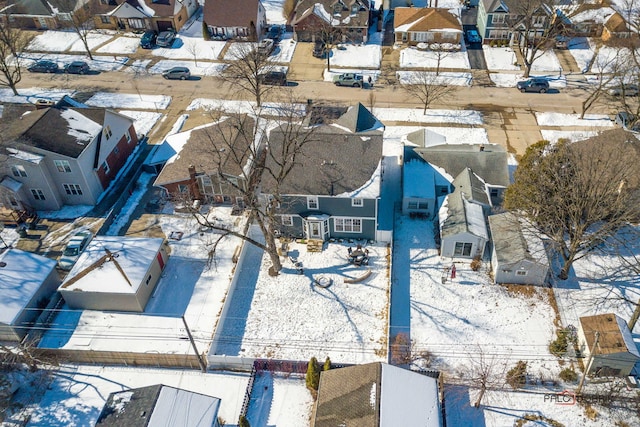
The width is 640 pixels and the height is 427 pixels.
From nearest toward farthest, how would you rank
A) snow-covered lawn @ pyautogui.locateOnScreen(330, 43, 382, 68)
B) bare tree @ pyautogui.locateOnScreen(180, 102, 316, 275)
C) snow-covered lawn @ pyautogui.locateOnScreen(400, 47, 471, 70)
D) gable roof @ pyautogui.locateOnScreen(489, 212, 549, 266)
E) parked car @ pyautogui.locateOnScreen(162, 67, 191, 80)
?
gable roof @ pyautogui.locateOnScreen(489, 212, 549, 266)
bare tree @ pyautogui.locateOnScreen(180, 102, 316, 275)
parked car @ pyautogui.locateOnScreen(162, 67, 191, 80)
snow-covered lawn @ pyautogui.locateOnScreen(400, 47, 471, 70)
snow-covered lawn @ pyautogui.locateOnScreen(330, 43, 382, 68)

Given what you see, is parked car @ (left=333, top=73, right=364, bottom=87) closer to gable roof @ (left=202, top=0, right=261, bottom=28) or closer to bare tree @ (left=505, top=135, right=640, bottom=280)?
gable roof @ (left=202, top=0, right=261, bottom=28)

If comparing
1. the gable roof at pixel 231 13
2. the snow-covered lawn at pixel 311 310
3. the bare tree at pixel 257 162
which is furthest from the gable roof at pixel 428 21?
the snow-covered lawn at pixel 311 310

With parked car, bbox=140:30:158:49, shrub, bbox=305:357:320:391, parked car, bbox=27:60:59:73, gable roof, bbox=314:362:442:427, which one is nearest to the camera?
gable roof, bbox=314:362:442:427

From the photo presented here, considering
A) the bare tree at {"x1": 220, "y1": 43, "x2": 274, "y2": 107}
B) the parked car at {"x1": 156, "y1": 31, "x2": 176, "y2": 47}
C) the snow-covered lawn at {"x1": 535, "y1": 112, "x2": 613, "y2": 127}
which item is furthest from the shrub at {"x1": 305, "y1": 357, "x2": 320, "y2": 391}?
the parked car at {"x1": 156, "y1": 31, "x2": 176, "y2": 47}

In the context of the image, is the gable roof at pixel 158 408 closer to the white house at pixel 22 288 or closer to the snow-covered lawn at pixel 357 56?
the white house at pixel 22 288

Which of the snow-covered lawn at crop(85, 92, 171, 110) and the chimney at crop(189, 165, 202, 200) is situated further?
the snow-covered lawn at crop(85, 92, 171, 110)

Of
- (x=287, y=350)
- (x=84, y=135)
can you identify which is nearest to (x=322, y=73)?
(x=84, y=135)

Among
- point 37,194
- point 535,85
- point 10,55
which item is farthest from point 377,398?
point 10,55
